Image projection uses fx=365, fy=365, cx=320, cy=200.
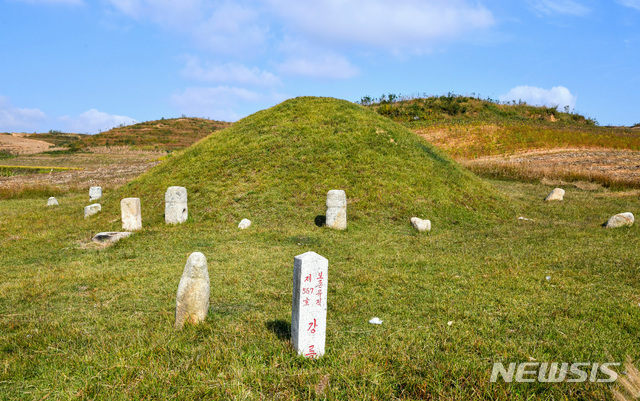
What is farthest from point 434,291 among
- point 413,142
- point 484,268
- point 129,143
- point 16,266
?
point 129,143

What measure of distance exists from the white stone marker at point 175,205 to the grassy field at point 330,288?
448 millimetres

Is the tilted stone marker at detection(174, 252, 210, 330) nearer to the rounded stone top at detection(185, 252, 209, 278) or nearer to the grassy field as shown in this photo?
the rounded stone top at detection(185, 252, 209, 278)

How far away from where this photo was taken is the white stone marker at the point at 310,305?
4410 mm

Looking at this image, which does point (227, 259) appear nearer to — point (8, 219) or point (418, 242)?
point (418, 242)

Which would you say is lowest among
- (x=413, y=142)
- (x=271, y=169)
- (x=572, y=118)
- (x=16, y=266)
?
(x=16, y=266)

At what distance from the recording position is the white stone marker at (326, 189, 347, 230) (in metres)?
13.3

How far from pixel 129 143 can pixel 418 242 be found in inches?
2907

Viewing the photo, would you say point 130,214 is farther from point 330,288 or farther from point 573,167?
point 573,167

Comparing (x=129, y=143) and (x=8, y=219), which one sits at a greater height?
(x=129, y=143)

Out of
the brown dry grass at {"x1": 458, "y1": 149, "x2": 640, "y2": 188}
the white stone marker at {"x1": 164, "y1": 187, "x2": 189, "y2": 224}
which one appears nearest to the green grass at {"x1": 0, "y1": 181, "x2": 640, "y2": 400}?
the white stone marker at {"x1": 164, "y1": 187, "x2": 189, "y2": 224}

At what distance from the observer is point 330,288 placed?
7.50m

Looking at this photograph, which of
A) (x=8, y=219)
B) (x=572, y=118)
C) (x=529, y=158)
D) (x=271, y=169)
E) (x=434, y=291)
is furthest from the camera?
(x=572, y=118)

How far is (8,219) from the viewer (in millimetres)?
15531

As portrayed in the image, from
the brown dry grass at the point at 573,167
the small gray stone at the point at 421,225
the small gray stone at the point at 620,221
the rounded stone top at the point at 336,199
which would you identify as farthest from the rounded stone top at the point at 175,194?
the brown dry grass at the point at 573,167
